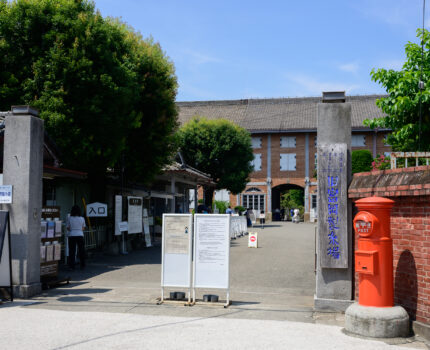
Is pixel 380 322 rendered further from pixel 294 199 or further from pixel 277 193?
pixel 277 193

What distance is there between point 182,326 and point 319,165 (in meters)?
3.37

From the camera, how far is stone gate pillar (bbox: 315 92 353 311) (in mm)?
7484

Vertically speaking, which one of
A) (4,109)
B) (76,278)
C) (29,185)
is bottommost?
(76,278)

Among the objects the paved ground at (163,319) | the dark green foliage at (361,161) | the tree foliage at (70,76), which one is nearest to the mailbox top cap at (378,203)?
the paved ground at (163,319)

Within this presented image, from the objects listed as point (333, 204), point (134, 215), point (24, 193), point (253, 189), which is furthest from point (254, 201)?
point (333, 204)

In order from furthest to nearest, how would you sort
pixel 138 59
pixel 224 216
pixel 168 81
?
pixel 168 81, pixel 138 59, pixel 224 216

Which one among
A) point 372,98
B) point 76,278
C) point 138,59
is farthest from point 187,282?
point 372,98

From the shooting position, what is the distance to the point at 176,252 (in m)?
8.26

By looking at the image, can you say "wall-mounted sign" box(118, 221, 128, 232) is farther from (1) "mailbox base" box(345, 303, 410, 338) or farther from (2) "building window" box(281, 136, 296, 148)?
(2) "building window" box(281, 136, 296, 148)

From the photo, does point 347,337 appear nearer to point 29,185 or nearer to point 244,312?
point 244,312

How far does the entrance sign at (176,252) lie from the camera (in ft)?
26.8

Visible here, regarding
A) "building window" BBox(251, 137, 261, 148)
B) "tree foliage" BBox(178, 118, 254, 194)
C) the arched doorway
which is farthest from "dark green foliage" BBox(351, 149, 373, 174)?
"building window" BBox(251, 137, 261, 148)

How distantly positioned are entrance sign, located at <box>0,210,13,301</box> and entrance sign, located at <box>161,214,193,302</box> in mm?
2779

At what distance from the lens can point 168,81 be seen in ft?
58.9
